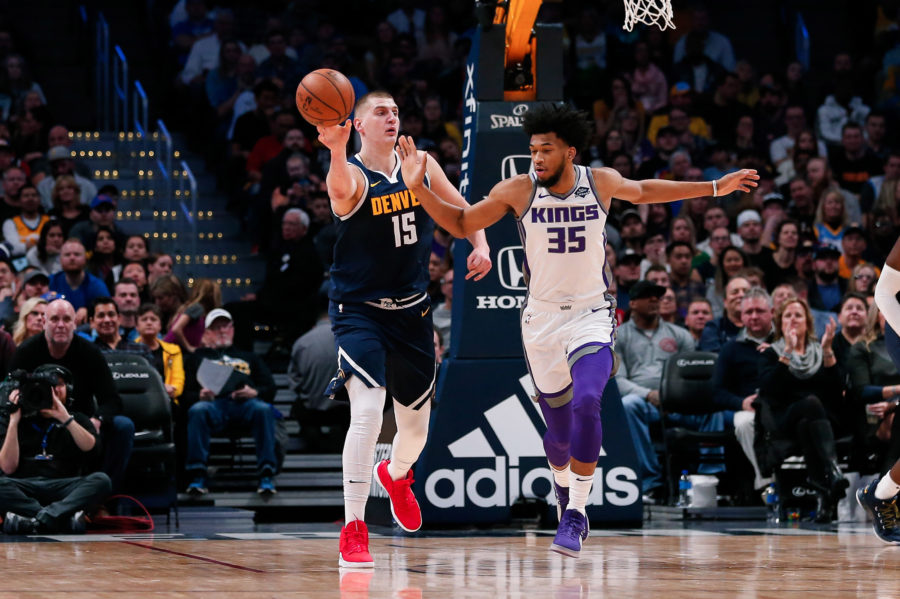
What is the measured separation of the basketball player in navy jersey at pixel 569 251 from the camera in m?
7.31

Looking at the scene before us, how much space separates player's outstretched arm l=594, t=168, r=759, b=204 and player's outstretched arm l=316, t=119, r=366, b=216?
4.25 feet

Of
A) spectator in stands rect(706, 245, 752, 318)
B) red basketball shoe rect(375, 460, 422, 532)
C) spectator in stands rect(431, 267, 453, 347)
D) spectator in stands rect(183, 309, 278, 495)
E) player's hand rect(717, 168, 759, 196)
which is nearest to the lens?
player's hand rect(717, 168, 759, 196)

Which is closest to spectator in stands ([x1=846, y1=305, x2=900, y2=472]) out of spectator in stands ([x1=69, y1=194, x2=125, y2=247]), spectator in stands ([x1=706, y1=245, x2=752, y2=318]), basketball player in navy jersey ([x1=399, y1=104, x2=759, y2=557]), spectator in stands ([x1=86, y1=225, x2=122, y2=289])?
spectator in stands ([x1=706, y1=245, x2=752, y2=318])

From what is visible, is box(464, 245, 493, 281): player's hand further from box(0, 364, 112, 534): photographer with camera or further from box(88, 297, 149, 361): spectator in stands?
box(88, 297, 149, 361): spectator in stands

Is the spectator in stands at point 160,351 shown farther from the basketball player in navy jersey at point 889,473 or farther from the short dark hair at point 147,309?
the basketball player in navy jersey at point 889,473

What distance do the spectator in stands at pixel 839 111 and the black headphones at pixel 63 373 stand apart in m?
11.0

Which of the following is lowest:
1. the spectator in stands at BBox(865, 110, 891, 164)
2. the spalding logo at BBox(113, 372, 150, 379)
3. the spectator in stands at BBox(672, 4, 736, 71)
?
the spalding logo at BBox(113, 372, 150, 379)

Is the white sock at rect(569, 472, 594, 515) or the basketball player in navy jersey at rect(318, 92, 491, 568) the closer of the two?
the basketball player in navy jersey at rect(318, 92, 491, 568)

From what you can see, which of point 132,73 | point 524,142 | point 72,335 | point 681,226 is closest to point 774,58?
point 681,226

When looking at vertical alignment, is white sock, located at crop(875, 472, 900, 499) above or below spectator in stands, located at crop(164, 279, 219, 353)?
below

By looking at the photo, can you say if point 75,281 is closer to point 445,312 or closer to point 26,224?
point 26,224

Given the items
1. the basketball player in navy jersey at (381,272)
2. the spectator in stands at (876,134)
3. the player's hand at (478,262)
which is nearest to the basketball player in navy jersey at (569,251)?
the player's hand at (478,262)

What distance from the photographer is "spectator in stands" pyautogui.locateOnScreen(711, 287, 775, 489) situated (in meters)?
11.5

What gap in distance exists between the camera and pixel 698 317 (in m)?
12.9
